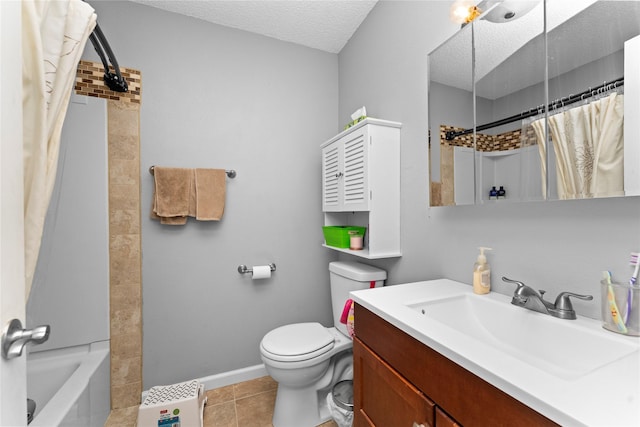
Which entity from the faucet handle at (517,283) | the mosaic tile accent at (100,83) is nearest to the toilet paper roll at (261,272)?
the mosaic tile accent at (100,83)

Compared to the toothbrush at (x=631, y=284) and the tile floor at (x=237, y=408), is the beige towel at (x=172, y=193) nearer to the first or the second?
the tile floor at (x=237, y=408)

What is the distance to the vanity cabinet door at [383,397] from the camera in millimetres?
708

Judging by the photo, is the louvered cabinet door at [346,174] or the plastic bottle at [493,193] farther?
the louvered cabinet door at [346,174]

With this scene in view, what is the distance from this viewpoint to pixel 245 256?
1.90m

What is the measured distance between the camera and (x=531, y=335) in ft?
2.58

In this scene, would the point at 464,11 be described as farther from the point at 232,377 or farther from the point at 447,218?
the point at 232,377

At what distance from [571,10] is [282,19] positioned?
1.56m

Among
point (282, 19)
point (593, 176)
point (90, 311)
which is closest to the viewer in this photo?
point (593, 176)

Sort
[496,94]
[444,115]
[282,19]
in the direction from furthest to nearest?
[282,19]
[444,115]
[496,94]

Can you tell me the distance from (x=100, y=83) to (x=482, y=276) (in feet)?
7.25

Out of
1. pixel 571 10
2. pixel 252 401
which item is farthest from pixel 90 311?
pixel 571 10

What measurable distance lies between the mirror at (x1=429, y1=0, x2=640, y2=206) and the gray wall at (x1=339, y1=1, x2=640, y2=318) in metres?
0.07

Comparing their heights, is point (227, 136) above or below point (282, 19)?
below

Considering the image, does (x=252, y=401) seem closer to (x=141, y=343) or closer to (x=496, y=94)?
(x=141, y=343)
